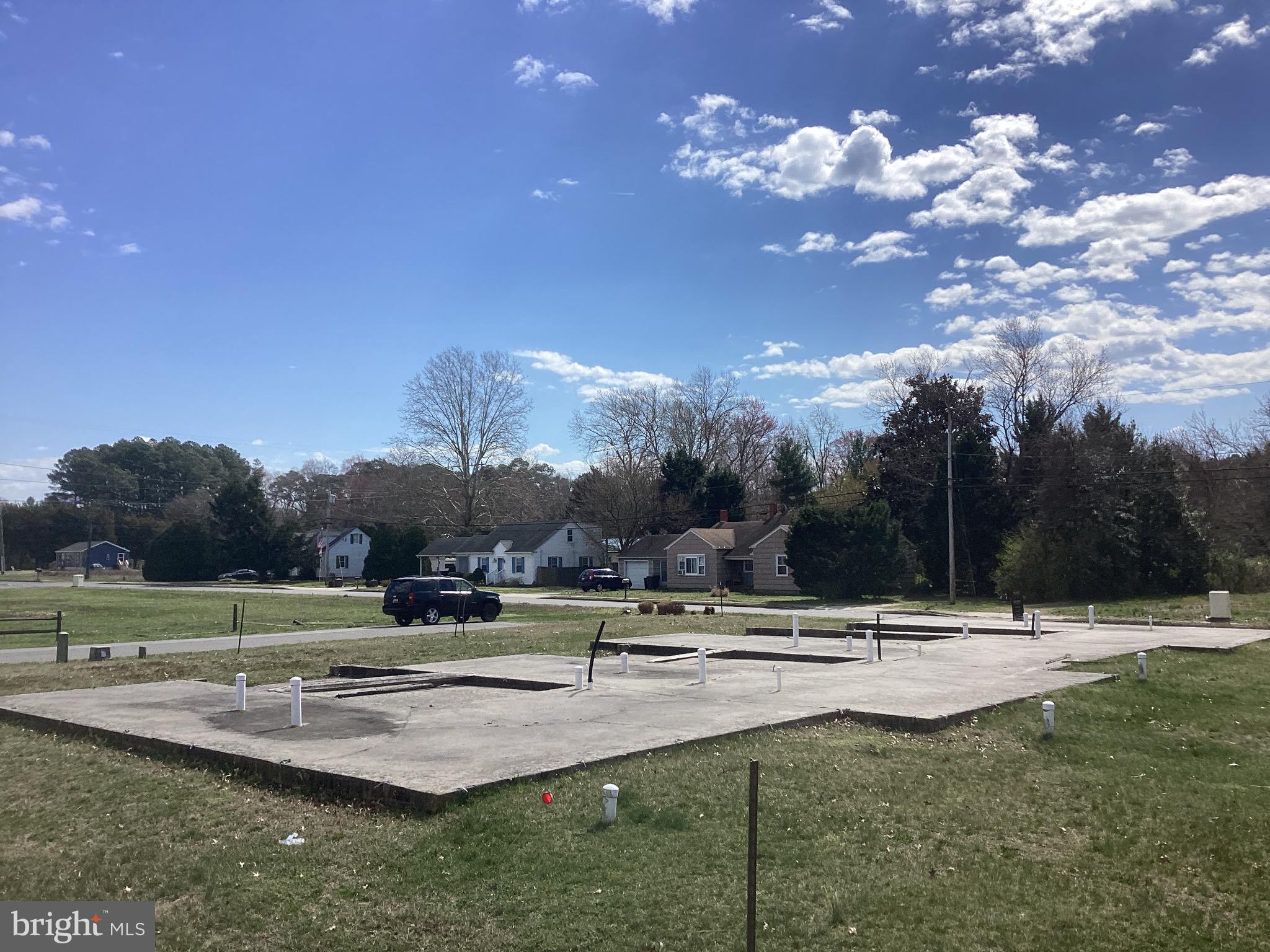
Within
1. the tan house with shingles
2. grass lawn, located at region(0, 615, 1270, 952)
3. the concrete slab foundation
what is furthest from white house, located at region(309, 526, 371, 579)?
grass lawn, located at region(0, 615, 1270, 952)

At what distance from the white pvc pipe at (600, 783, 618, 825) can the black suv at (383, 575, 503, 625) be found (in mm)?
22960

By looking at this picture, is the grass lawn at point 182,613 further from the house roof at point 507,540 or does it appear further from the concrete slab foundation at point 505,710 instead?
the house roof at point 507,540

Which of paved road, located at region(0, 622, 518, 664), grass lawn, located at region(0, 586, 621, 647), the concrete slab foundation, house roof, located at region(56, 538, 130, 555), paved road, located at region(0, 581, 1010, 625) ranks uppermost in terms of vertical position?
house roof, located at region(56, 538, 130, 555)

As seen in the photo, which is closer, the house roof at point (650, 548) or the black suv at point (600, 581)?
the black suv at point (600, 581)

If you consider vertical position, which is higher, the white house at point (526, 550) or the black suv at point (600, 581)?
the white house at point (526, 550)

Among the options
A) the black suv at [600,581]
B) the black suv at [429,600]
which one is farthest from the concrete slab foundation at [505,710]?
the black suv at [600,581]

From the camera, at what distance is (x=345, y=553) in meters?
89.1

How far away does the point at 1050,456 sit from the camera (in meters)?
47.7

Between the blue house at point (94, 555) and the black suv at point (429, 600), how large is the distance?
9204 centimetres

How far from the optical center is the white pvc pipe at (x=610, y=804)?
23.2ft

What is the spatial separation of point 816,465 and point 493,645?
66106mm

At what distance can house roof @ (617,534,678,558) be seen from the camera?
67.9 m

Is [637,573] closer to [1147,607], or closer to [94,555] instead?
[1147,607]

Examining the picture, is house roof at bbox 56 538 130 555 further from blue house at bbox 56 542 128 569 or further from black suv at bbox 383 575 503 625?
black suv at bbox 383 575 503 625
